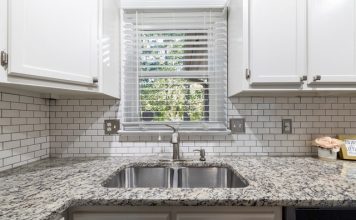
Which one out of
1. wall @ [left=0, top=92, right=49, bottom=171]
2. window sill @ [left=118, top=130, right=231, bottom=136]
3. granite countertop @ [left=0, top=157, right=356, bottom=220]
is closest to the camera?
granite countertop @ [left=0, top=157, right=356, bottom=220]

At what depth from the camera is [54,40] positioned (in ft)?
3.76

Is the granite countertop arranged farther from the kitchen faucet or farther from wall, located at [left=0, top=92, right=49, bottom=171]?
the kitchen faucet

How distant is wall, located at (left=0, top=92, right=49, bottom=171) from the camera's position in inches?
52.1

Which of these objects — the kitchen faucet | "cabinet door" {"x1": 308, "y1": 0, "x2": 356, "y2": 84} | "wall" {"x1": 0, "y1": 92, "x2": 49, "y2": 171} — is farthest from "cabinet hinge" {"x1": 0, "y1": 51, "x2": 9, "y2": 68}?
"cabinet door" {"x1": 308, "y1": 0, "x2": 356, "y2": 84}

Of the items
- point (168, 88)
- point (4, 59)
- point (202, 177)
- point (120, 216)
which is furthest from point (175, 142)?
point (4, 59)

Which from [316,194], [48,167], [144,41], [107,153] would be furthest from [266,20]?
[48,167]

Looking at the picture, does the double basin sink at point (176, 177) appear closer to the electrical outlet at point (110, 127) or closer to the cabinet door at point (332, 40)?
the electrical outlet at point (110, 127)

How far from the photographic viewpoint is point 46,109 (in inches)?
67.3

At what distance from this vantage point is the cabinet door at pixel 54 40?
963 millimetres

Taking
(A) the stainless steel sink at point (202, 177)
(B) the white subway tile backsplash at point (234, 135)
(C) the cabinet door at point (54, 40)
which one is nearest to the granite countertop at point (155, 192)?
(A) the stainless steel sink at point (202, 177)

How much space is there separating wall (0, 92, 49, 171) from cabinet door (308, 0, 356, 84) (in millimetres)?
1683

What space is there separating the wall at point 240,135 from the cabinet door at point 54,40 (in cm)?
50

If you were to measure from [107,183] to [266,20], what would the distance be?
1219 millimetres

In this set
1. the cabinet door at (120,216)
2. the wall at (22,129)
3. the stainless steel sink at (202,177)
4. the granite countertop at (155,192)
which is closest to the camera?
the granite countertop at (155,192)
